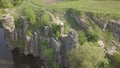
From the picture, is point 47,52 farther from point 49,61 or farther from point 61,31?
point 61,31

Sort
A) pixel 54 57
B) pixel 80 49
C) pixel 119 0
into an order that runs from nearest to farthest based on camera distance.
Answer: pixel 80 49, pixel 54 57, pixel 119 0

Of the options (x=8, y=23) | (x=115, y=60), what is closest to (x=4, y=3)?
(x=8, y=23)

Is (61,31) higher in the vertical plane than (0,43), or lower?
higher

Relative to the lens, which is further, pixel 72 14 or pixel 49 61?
pixel 72 14

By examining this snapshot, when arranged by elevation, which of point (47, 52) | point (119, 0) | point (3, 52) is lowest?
point (3, 52)

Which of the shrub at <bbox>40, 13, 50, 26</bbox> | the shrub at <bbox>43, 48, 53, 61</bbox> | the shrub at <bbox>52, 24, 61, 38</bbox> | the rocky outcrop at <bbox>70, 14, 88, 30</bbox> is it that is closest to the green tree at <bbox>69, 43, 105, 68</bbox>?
the shrub at <bbox>43, 48, 53, 61</bbox>

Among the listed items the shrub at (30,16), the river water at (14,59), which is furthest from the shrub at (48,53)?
the shrub at (30,16)

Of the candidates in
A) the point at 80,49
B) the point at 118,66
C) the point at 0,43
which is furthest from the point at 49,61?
the point at 0,43

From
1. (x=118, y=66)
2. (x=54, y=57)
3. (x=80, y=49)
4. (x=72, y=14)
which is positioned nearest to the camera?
(x=80, y=49)
